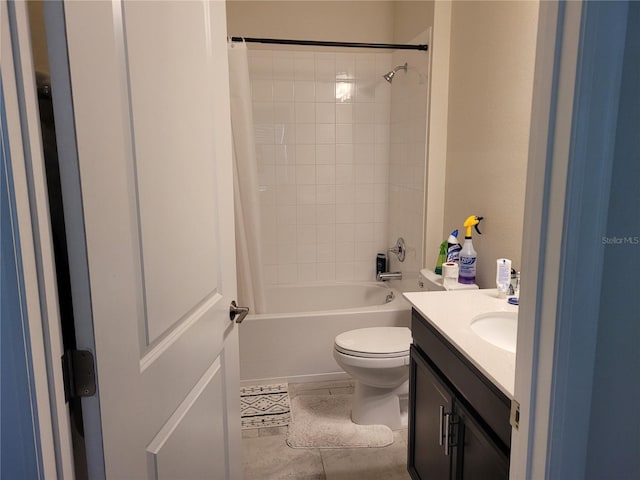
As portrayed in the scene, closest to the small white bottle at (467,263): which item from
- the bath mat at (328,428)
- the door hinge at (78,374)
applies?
the bath mat at (328,428)

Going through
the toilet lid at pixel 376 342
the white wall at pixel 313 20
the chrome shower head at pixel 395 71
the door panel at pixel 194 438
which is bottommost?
the toilet lid at pixel 376 342

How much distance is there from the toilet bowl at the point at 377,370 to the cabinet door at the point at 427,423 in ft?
1.27

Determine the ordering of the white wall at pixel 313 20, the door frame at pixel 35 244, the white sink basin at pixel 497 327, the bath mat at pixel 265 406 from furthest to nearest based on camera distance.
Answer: the white wall at pixel 313 20 → the bath mat at pixel 265 406 → the white sink basin at pixel 497 327 → the door frame at pixel 35 244

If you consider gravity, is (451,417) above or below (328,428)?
above

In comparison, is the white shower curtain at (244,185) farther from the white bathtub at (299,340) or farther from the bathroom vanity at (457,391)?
the bathroom vanity at (457,391)

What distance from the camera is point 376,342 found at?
230 centimetres

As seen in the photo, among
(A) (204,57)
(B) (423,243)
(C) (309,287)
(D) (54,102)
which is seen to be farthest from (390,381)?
(D) (54,102)

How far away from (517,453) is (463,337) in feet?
1.87

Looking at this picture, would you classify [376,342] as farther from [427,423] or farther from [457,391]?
[457,391]

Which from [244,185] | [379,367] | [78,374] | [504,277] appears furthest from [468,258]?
[78,374]

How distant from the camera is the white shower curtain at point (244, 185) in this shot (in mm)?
2559

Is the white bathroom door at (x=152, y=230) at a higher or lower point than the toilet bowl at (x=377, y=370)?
higher

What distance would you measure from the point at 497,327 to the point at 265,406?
146 centimetres

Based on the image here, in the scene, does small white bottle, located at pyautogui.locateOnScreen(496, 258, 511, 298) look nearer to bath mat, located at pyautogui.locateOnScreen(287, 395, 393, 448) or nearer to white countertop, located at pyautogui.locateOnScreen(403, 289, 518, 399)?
white countertop, located at pyautogui.locateOnScreen(403, 289, 518, 399)
